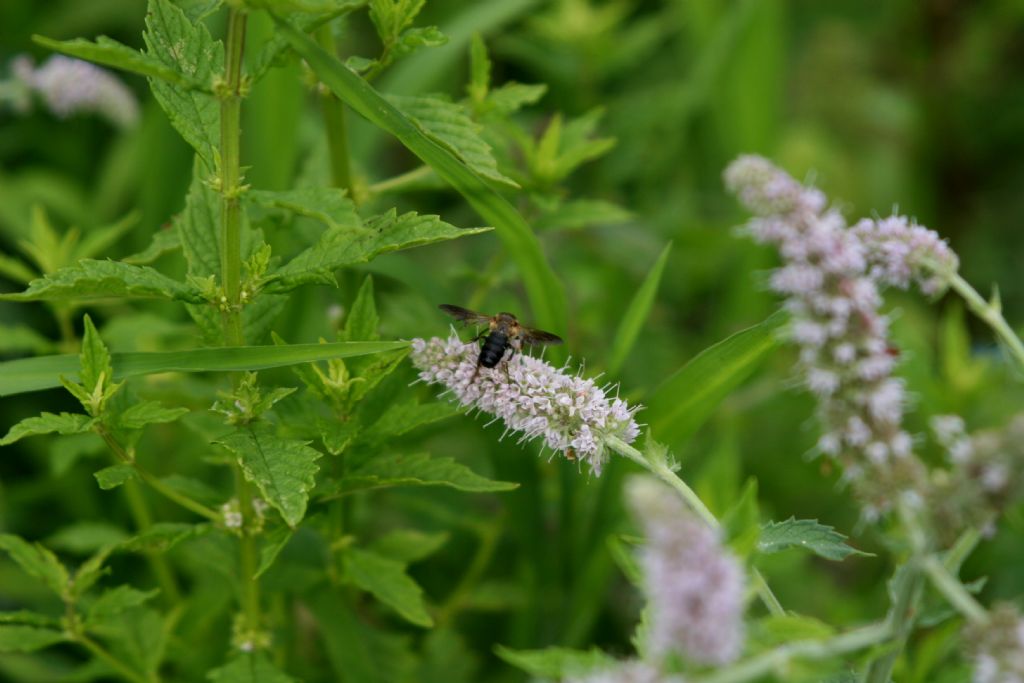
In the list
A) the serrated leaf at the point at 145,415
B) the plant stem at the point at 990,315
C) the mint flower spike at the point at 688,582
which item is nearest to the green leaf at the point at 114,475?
the serrated leaf at the point at 145,415

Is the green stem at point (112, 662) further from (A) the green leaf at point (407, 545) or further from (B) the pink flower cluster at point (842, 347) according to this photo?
(B) the pink flower cluster at point (842, 347)

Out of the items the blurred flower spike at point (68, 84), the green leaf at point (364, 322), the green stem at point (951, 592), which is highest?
the blurred flower spike at point (68, 84)

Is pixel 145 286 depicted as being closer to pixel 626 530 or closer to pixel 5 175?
pixel 626 530

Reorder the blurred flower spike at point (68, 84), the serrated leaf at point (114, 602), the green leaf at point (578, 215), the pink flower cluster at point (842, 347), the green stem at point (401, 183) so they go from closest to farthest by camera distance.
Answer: the pink flower cluster at point (842, 347) < the serrated leaf at point (114, 602) < the green stem at point (401, 183) < the green leaf at point (578, 215) < the blurred flower spike at point (68, 84)

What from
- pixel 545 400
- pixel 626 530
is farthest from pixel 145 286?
pixel 626 530

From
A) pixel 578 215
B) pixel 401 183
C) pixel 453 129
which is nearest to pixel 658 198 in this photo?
pixel 578 215
